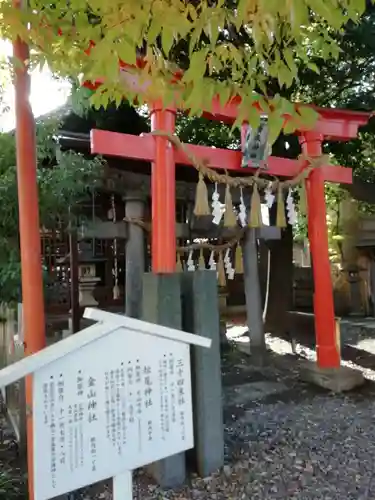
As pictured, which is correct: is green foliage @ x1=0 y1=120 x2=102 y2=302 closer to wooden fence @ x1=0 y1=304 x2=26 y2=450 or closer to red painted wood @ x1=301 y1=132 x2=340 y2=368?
wooden fence @ x1=0 y1=304 x2=26 y2=450

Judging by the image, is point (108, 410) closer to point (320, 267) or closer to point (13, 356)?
point (13, 356)

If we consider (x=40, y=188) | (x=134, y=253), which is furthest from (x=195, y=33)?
(x=134, y=253)

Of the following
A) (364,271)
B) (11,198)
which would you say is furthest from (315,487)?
(364,271)

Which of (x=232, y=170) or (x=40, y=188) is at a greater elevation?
(x=232, y=170)

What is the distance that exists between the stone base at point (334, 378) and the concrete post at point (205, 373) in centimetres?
259

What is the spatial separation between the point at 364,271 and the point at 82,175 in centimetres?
1153

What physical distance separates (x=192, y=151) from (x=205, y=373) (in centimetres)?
278

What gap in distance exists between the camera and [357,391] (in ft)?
18.2

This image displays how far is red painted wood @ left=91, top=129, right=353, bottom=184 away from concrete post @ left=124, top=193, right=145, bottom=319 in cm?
104

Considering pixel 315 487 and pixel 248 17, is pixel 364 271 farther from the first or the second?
pixel 248 17

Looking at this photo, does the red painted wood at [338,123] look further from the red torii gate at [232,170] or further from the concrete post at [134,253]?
the concrete post at [134,253]

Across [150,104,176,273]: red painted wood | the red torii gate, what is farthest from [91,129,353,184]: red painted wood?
[150,104,176,273]: red painted wood

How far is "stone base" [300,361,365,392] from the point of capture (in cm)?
554

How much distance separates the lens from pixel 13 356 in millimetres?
4145
